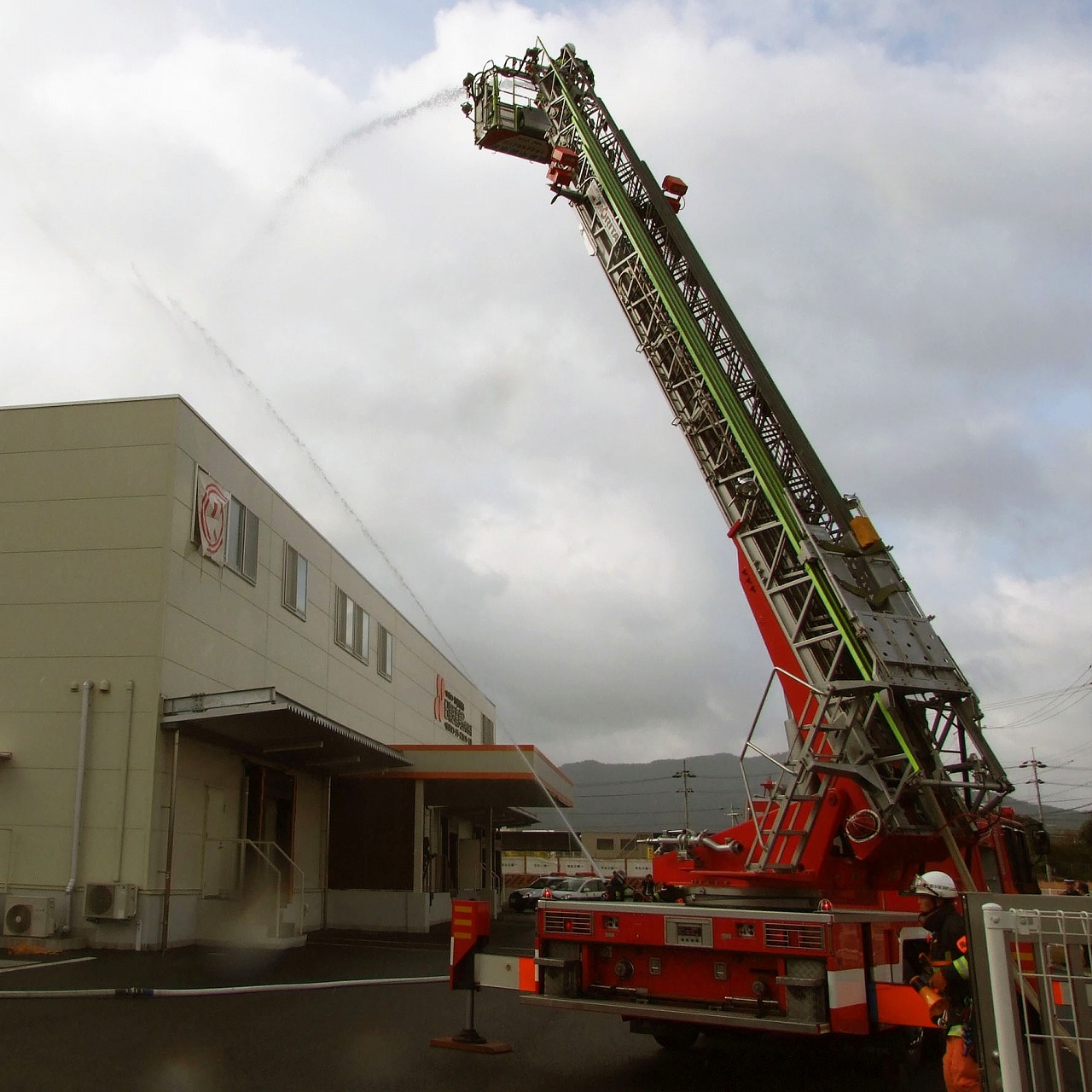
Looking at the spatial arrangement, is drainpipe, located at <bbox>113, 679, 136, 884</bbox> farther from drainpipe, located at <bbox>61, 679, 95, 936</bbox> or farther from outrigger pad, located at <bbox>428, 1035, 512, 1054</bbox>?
outrigger pad, located at <bbox>428, 1035, 512, 1054</bbox>

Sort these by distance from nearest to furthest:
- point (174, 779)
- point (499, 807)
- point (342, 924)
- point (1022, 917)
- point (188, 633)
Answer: point (1022, 917), point (174, 779), point (188, 633), point (342, 924), point (499, 807)

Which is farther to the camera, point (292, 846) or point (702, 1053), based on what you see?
point (292, 846)

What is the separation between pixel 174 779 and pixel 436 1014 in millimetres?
8252

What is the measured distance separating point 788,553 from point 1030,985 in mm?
6596

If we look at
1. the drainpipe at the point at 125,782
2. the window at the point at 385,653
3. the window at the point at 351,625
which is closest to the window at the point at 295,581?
the window at the point at 351,625

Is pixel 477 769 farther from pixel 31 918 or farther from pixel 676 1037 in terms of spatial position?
pixel 676 1037

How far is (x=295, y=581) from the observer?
24766 millimetres

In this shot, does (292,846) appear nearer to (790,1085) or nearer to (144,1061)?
(144,1061)

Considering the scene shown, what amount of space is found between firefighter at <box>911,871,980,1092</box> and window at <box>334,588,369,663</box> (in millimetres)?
22460

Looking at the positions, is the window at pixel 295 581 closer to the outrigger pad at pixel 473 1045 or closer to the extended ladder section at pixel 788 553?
the extended ladder section at pixel 788 553

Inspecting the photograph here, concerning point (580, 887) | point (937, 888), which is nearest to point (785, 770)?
point (937, 888)

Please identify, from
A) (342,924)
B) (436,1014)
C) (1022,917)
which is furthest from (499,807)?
(1022,917)

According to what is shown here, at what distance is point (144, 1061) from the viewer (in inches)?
331

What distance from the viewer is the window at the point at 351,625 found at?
27969 millimetres
